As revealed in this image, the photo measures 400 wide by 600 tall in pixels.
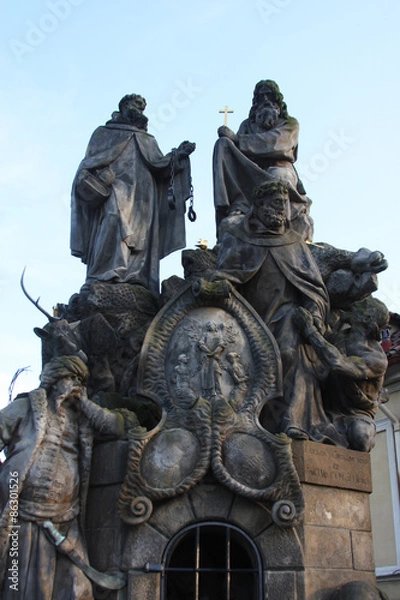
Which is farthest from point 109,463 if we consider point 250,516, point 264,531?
point 264,531

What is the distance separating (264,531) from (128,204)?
4355 millimetres

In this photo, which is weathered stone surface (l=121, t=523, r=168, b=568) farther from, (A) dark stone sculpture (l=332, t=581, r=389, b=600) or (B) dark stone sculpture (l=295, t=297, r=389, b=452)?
(B) dark stone sculpture (l=295, t=297, r=389, b=452)

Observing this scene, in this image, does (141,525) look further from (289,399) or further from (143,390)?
(289,399)

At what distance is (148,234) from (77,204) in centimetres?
93

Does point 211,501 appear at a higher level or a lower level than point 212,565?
higher

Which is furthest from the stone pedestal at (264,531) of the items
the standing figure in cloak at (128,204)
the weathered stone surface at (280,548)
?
the standing figure in cloak at (128,204)

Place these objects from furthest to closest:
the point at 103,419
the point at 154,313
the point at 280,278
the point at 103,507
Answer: the point at 154,313 < the point at 280,278 < the point at 103,419 < the point at 103,507

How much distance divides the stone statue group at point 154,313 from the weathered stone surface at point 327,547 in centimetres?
41

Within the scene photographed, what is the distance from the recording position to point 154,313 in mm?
7938

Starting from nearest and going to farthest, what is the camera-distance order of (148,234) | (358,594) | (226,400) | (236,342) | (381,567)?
(358,594) < (226,400) < (236,342) < (148,234) < (381,567)

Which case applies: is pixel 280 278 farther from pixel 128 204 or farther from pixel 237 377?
pixel 128 204

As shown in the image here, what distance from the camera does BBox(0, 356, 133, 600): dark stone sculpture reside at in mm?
5516

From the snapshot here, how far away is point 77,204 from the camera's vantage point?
8.89 metres

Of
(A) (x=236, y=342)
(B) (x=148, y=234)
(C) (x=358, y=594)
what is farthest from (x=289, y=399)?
(B) (x=148, y=234)
